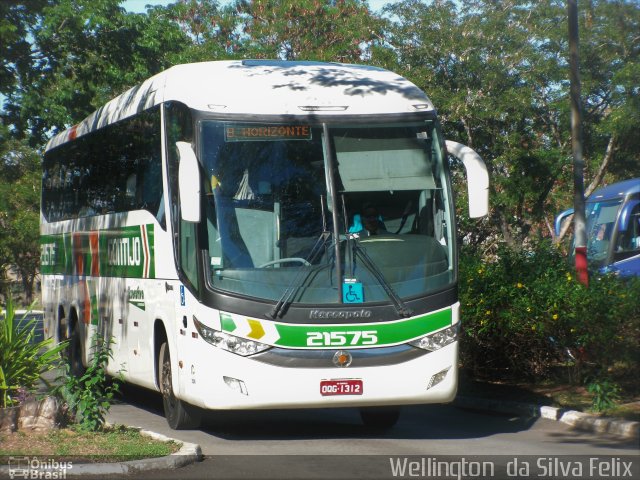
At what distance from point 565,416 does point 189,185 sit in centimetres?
501

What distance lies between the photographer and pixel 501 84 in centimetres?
2608

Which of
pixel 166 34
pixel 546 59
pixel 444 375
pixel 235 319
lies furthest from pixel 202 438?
pixel 546 59

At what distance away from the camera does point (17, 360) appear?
427 inches

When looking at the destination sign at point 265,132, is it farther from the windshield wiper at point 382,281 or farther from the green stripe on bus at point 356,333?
the green stripe on bus at point 356,333

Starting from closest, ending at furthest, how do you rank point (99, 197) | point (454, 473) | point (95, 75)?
point (454, 473) < point (99, 197) < point (95, 75)

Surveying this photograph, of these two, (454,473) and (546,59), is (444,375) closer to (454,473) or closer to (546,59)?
(454,473)

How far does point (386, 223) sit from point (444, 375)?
5.27 feet

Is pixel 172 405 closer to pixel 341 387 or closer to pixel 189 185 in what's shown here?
pixel 341 387

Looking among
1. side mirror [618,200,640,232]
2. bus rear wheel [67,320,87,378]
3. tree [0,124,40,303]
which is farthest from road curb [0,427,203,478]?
tree [0,124,40,303]

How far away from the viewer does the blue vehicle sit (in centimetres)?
2367

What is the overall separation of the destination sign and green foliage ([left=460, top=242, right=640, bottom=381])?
3.97m

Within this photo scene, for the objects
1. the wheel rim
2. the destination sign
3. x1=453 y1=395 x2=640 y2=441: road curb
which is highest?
the destination sign

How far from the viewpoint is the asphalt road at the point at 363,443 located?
8.91m

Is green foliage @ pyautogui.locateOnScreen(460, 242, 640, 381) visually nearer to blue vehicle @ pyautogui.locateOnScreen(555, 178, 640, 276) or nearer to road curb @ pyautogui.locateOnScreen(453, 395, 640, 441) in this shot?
road curb @ pyautogui.locateOnScreen(453, 395, 640, 441)
